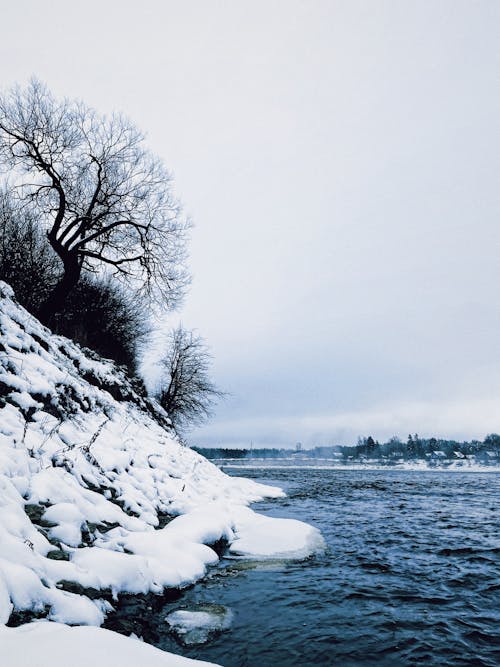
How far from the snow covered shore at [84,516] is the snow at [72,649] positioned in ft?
0.04

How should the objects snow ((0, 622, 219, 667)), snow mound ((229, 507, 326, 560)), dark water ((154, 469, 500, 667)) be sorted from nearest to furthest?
snow ((0, 622, 219, 667)) < dark water ((154, 469, 500, 667)) < snow mound ((229, 507, 326, 560))

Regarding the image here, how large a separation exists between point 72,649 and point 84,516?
2717 millimetres

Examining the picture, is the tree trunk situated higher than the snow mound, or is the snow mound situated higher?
the tree trunk

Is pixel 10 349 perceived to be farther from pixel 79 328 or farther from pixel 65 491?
pixel 79 328

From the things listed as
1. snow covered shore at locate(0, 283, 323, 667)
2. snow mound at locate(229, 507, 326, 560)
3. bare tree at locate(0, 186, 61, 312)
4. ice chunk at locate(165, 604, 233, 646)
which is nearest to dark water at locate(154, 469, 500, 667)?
ice chunk at locate(165, 604, 233, 646)

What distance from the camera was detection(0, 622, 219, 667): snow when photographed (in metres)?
2.24

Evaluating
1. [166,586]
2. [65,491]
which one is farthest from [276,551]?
[65,491]

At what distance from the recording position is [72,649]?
2.41m

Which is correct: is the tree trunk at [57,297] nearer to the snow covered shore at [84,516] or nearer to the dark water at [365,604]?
the snow covered shore at [84,516]

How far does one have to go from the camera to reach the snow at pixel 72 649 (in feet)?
7.34

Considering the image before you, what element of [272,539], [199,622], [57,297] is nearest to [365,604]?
[199,622]

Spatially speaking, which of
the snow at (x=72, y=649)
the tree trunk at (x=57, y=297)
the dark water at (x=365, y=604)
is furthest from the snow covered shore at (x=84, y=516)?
the tree trunk at (x=57, y=297)

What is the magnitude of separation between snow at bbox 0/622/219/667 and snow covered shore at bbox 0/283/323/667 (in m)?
0.01

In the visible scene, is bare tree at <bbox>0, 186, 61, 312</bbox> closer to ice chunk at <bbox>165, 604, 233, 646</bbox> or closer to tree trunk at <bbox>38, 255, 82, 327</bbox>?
tree trunk at <bbox>38, 255, 82, 327</bbox>
